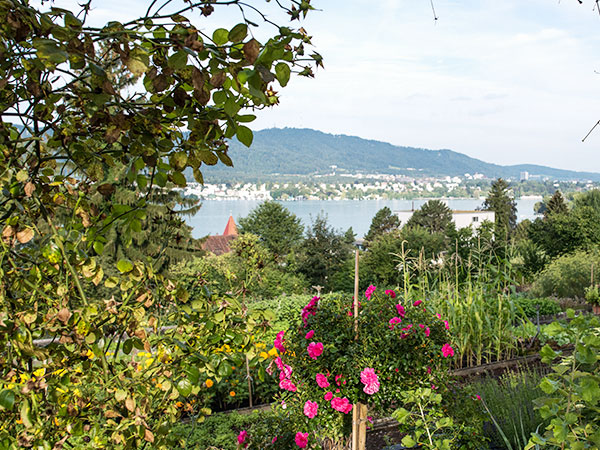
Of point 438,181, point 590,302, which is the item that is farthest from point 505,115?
point 590,302

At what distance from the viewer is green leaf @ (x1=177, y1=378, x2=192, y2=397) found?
87cm

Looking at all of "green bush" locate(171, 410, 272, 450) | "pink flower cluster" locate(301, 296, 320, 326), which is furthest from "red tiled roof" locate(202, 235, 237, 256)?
"pink flower cluster" locate(301, 296, 320, 326)

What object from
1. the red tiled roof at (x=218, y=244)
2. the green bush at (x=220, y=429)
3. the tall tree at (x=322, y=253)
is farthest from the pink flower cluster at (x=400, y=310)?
the red tiled roof at (x=218, y=244)

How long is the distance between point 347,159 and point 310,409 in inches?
4949


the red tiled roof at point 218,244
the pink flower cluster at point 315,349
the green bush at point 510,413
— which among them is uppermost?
the pink flower cluster at point 315,349

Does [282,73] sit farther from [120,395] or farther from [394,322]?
Result: [394,322]

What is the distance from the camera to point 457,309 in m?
4.28

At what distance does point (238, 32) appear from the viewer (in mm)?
586

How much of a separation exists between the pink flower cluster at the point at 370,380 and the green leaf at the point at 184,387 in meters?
1.42

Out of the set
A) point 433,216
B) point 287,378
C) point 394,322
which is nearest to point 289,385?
point 287,378

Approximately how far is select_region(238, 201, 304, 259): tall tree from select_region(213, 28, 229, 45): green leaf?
996 inches

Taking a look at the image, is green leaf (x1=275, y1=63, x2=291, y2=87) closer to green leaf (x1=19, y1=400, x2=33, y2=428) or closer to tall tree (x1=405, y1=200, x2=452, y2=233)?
green leaf (x1=19, y1=400, x2=33, y2=428)

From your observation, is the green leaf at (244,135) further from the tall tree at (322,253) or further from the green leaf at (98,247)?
the tall tree at (322,253)

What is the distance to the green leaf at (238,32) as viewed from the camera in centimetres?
59
